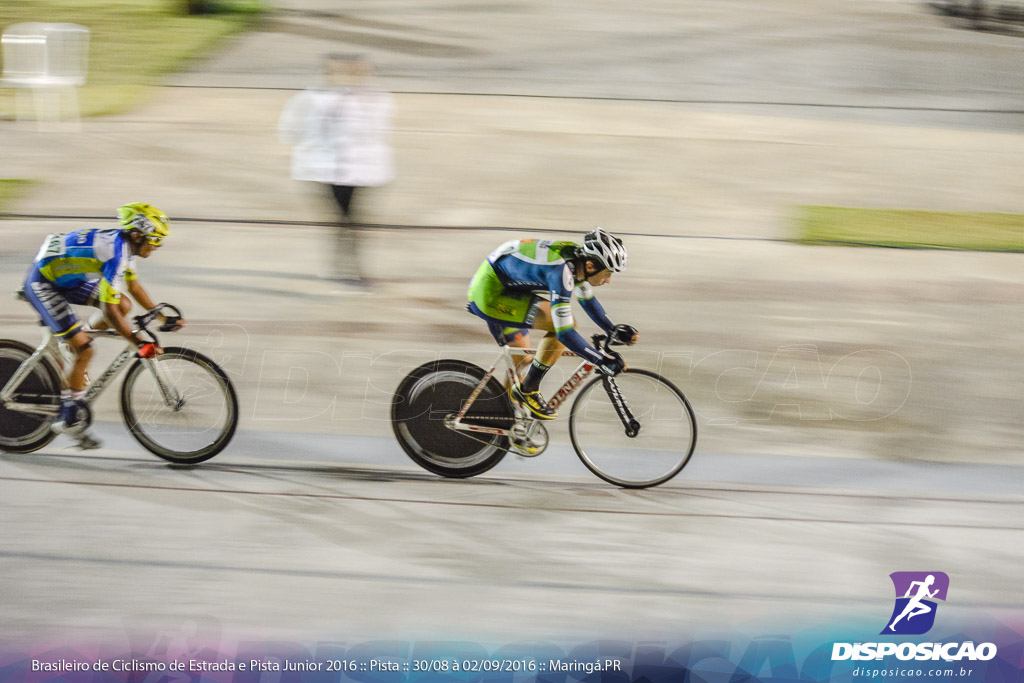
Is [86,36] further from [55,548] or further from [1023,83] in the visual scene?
[1023,83]

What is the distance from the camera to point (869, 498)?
5.36 metres

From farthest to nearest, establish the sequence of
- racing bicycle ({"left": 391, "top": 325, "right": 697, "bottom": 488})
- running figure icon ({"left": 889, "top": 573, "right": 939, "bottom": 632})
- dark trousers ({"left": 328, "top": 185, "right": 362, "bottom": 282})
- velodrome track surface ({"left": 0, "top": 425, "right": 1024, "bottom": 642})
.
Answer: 1. dark trousers ({"left": 328, "top": 185, "right": 362, "bottom": 282})
2. racing bicycle ({"left": 391, "top": 325, "right": 697, "bottom": 488})
3. running figure icon ({"left": 889, "top": 573, "right": 939, "bottom": 632})
4. velodrome track surface ({"left": 0, "top": 425, "right": 1024, "bottom": 642})

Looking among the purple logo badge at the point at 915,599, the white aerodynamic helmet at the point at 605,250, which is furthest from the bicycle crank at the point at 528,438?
the purple logo badge at the point at 915,599

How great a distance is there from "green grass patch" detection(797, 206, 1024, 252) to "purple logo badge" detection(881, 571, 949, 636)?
4.04 meters

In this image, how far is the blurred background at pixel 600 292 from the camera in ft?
15.5

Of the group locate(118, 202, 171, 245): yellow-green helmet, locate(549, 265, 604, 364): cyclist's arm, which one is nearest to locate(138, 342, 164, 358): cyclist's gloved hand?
locate(118, 202, 171, 245): yellow-green helmet

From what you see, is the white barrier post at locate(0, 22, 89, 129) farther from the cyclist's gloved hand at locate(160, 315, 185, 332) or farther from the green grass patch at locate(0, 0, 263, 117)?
the cyclist's gloved hand at locate(160, 315, 185, 332)

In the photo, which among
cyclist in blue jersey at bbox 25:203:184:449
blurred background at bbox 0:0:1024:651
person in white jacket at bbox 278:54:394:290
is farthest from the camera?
person in white jacket at bbox 278:54:394:290

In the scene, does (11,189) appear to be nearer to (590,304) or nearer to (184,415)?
(184,415)

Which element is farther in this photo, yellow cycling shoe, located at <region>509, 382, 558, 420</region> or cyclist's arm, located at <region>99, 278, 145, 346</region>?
yellow cycling shoe, located at <region>509, 382, 558, 420</region>

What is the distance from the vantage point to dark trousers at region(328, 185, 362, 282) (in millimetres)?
7270

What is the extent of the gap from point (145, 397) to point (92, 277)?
708 millimetres

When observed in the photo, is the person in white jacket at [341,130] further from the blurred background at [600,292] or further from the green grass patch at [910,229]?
the green grass patch at [910,229]

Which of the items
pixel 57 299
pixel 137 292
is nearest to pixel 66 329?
pixel 57 299
